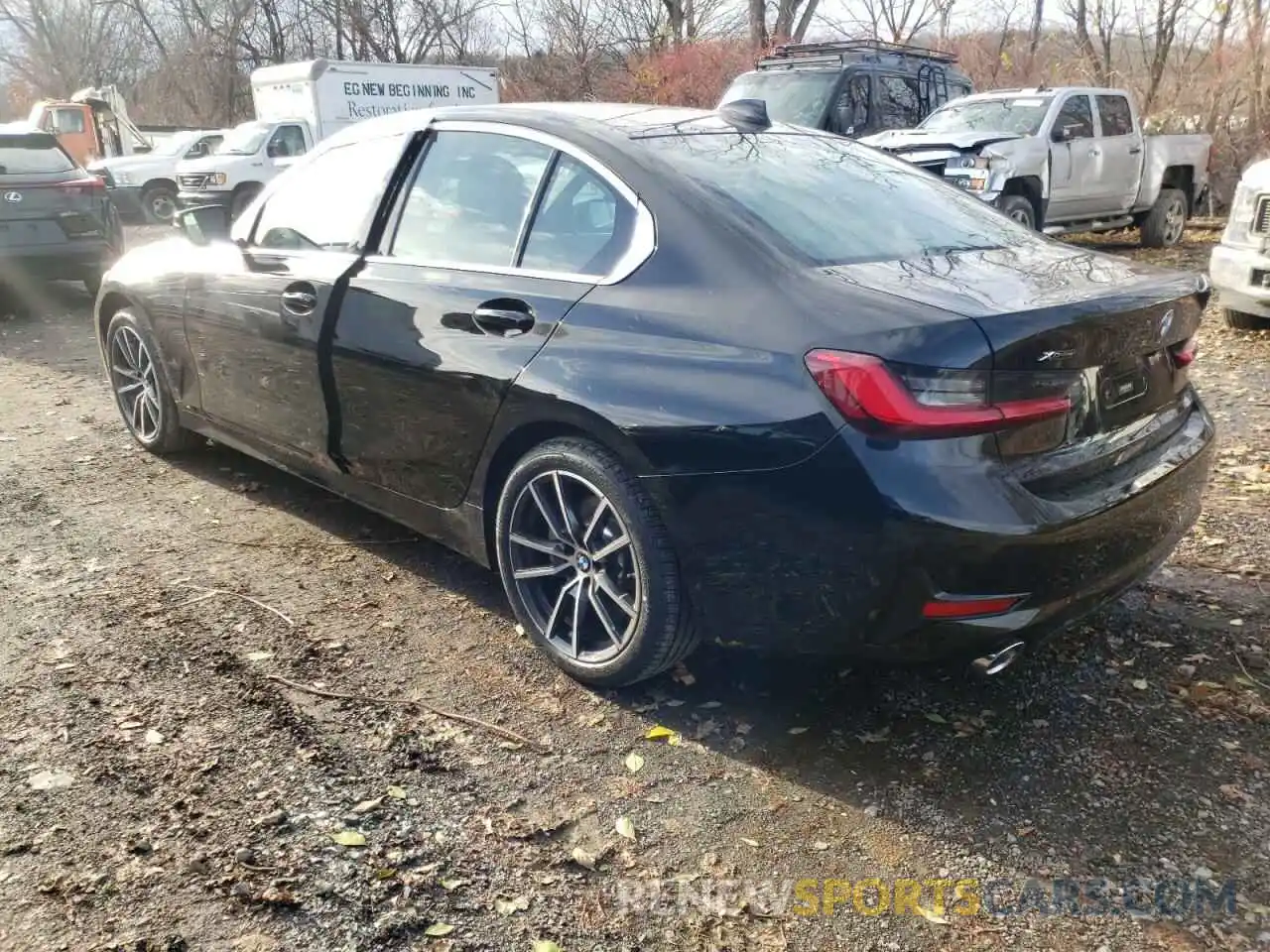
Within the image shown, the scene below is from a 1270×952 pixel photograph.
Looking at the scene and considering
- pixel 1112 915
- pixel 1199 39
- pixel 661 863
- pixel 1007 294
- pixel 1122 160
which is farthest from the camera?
pixel 1199 39

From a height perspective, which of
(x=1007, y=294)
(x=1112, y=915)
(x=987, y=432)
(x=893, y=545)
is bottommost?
(x=1112, y=915)

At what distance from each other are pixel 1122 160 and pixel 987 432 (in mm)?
11434

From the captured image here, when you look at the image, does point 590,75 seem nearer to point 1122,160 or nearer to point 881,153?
point 1122,160

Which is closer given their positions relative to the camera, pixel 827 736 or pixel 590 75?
pixel 827 736

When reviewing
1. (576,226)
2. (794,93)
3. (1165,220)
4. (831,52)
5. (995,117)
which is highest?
(831,52)

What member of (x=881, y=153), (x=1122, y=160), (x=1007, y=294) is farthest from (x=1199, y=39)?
(x=1007, y=294)

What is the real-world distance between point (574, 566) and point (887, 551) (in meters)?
1.05

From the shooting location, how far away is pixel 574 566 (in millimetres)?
3150

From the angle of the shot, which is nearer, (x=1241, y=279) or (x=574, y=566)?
(x=574, y=566)

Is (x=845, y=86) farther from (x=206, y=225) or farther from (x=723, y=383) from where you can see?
(x=723, y=383)

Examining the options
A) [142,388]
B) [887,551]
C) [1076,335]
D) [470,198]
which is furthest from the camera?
[142,388]

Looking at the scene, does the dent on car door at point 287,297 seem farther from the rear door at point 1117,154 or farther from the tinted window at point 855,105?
the rear door at point 1117,154

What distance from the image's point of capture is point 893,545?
2422mm

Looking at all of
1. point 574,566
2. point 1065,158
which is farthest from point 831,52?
point 574,566
